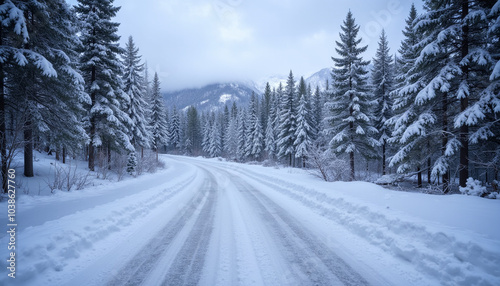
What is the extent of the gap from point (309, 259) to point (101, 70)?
59.2ft

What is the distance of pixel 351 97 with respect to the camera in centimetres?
1767

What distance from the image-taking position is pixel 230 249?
13.0ft

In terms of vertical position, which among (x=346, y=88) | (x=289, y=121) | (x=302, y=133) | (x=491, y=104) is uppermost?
(x=346, y=88)

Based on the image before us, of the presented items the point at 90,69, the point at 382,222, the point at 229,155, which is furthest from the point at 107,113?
the point at 229,155

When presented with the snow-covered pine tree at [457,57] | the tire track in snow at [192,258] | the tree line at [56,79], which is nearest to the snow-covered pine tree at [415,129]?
the snow-covered pine tree at [457,57]

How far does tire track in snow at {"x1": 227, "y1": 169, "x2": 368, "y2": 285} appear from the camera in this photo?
3.02 m

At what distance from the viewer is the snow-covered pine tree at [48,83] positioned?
348 inches

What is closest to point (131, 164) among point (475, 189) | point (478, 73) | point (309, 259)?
point (309, 259)

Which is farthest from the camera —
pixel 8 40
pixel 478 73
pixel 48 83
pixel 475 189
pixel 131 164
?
pixel 131 164

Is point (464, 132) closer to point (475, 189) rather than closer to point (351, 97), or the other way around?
point (475, 189)

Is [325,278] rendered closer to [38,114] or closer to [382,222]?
[382,222]

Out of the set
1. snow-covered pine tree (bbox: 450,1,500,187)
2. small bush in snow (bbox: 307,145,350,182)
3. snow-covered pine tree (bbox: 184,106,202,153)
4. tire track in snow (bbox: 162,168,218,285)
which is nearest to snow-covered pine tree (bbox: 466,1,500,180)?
snow-covered pine tree (bbox: 450,1,500,187)

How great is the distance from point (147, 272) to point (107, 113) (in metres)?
14.4

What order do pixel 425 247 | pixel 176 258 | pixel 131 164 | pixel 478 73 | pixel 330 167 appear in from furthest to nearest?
1. pixel 131 164
2. pixel 330 167
3. pixel 478 73
4. pixel 176 258
5. pixel 425 247
